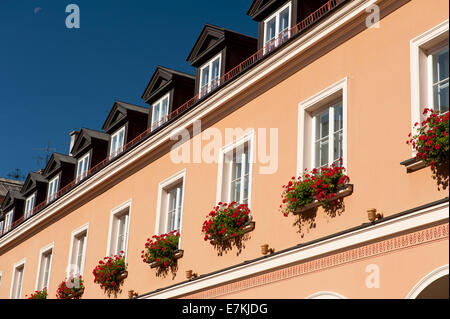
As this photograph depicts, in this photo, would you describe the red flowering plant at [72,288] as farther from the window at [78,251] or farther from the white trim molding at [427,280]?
the white trim molding at [427,280]

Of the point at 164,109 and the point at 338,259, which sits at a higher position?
the point at 164,109

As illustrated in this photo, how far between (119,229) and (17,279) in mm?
8065

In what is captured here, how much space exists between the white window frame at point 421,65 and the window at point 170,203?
724cm

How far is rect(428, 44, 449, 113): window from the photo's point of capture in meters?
11.3

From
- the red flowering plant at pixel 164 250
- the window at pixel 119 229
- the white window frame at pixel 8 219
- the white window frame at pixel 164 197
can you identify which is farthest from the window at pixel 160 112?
the white window frame at pixel 8 219

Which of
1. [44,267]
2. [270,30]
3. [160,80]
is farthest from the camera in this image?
[44,267]

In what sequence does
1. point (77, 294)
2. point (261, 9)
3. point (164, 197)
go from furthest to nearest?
point (77, 294)
point (164, 197)
point (261, 9)

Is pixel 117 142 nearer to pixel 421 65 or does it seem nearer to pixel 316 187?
pixel 316 187

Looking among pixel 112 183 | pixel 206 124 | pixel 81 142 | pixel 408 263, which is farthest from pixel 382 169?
pixel 81 142

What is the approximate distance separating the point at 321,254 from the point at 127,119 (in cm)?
1079

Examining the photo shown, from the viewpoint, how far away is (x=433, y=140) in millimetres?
10586

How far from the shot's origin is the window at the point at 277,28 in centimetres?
1562

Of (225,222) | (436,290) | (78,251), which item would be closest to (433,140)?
(436,290)
